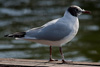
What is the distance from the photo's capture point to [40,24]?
39.4 feet

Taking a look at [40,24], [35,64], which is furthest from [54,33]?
[40,24]

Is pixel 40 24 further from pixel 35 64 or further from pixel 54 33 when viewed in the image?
pixel 35 64

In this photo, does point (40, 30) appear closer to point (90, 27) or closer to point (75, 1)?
point (90, 27)

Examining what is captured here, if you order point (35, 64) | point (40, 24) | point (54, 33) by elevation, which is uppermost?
point (40, 24)

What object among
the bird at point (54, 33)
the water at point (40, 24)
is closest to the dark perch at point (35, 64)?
the bird at point (54, 33)

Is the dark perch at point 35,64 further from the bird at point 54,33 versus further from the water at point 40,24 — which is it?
the water at point 40,24

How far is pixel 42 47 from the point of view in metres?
9.25

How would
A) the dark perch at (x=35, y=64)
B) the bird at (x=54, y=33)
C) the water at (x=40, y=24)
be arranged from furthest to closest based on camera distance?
the water at (x=40, y=24), the bird at (x=54, y=33), the dark perch at (x=35, y=64)

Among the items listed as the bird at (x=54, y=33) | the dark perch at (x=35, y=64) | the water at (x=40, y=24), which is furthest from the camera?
the water at (x=40, y=24)

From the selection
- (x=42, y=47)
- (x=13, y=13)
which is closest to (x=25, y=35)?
(x=42, y=47)

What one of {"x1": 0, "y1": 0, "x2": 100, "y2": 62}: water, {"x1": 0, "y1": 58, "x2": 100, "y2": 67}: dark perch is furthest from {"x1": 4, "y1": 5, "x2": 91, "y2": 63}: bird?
{"x1": 0, "y1": 0, "x2": 100, "y2": 62}: water

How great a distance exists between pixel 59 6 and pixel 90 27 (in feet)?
13.6

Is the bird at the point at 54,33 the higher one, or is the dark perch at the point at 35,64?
the bird at the point at 54,33

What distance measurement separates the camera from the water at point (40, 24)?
8617 mm
